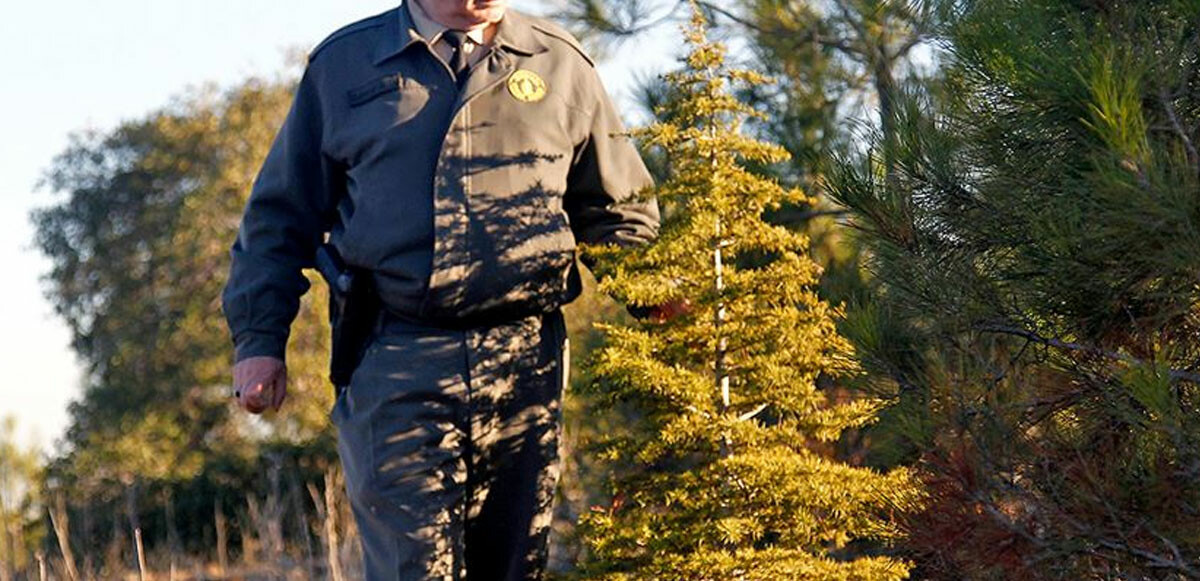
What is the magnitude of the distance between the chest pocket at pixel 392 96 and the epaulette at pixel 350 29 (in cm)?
18

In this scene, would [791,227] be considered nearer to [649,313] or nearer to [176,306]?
[649,313]

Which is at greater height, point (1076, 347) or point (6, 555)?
point (1076, 347)

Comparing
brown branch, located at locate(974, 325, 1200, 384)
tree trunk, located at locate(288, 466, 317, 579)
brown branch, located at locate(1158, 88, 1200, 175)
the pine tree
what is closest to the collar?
the pine tree

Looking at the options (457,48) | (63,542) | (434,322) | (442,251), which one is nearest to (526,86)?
(457,48)

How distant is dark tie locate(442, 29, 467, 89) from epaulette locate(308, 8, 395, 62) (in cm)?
17

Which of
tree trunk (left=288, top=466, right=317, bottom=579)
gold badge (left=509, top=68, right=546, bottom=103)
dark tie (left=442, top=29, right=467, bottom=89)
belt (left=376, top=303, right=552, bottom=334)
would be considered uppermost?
dark tie (left=442, top=29, right=467, bottom=89)

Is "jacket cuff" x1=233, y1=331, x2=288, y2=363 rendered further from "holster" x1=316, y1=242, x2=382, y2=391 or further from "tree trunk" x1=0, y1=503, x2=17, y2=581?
"tree trunk" x1=0, y1=503, x2=17, y2=581

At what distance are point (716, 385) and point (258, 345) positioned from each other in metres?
0.96

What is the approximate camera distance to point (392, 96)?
3.71m

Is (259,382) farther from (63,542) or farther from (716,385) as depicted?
(63,542)

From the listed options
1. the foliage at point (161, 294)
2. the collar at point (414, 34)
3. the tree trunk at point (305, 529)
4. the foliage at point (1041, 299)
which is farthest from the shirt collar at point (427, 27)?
the foliage at point (161, 294)

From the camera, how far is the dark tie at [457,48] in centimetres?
378

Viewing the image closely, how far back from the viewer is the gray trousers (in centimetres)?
362

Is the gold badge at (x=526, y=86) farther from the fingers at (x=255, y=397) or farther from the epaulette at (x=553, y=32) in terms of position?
the fingers at (x=255, y=397)
